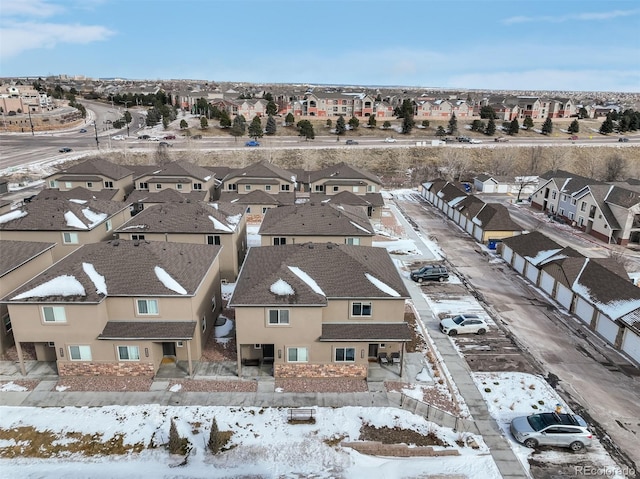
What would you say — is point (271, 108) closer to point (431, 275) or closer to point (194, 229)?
point (194, 229)

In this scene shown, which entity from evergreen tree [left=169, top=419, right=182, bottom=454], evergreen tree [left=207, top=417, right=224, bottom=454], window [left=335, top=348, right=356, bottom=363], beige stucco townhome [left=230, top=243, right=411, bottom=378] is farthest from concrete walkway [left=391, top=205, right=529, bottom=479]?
evergreen tree [left=169, top=419, right=182, bottom=454]

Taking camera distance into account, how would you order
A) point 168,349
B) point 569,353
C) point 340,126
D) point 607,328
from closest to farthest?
point 168,349
point 569,353
point 607,328
point 340,126

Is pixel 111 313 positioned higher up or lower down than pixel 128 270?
lower down

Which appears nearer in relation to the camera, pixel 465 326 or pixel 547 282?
pixel 465 326

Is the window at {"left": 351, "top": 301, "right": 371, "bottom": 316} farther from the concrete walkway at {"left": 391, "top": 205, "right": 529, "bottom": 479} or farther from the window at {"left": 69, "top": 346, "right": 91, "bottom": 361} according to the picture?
the window at {"left": 69, "top": 346, "right": 91, "bottom": 361}

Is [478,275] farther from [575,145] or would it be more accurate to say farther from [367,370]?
[575,145]

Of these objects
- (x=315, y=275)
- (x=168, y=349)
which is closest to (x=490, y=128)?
(x=315, y=275)
